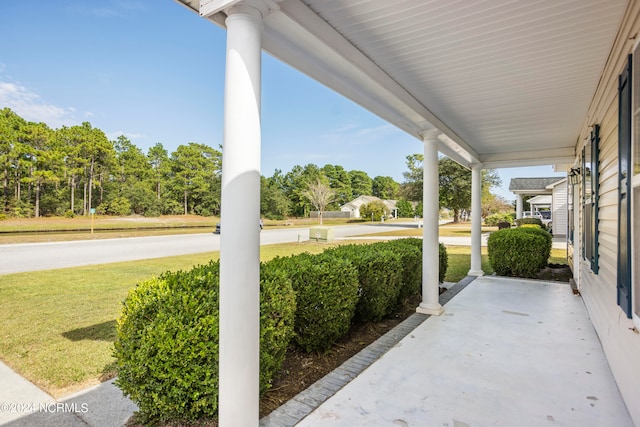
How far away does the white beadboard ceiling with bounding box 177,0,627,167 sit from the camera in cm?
209

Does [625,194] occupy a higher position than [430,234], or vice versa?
[625,194]

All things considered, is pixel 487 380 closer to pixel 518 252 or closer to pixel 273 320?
pixel 273 320

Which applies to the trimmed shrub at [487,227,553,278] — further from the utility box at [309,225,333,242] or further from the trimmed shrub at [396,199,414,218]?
the trimmed shrub at [396,199,414,218]


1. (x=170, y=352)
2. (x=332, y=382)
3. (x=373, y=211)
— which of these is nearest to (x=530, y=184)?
(x=332, y=382)

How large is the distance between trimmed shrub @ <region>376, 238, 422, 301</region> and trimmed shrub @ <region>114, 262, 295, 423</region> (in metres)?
3.11

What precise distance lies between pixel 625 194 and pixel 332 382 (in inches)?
97.7

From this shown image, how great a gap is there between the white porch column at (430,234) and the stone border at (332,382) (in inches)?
20.0

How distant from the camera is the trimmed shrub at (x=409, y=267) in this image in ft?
15.7

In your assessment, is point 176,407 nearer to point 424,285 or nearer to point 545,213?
point 424,285

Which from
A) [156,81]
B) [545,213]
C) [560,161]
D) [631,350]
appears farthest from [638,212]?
[545,213]

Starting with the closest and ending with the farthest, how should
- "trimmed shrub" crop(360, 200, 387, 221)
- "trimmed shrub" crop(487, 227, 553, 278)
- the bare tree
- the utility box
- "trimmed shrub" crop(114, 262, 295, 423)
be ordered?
"trimmed shrub" crop(114, 262, 295, 423)
"trimmed shrub" crop(487, 227, 553, 278)
the utility box
the bare tree
"trimmed shrub" crop(360, 200, 387, 221)

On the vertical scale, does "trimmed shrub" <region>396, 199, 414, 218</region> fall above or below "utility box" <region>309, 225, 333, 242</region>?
above

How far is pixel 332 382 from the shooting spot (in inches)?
106

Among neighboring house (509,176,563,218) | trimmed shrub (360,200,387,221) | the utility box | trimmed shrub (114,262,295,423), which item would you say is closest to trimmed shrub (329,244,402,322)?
trimmed shrub (114,262,295,423)
